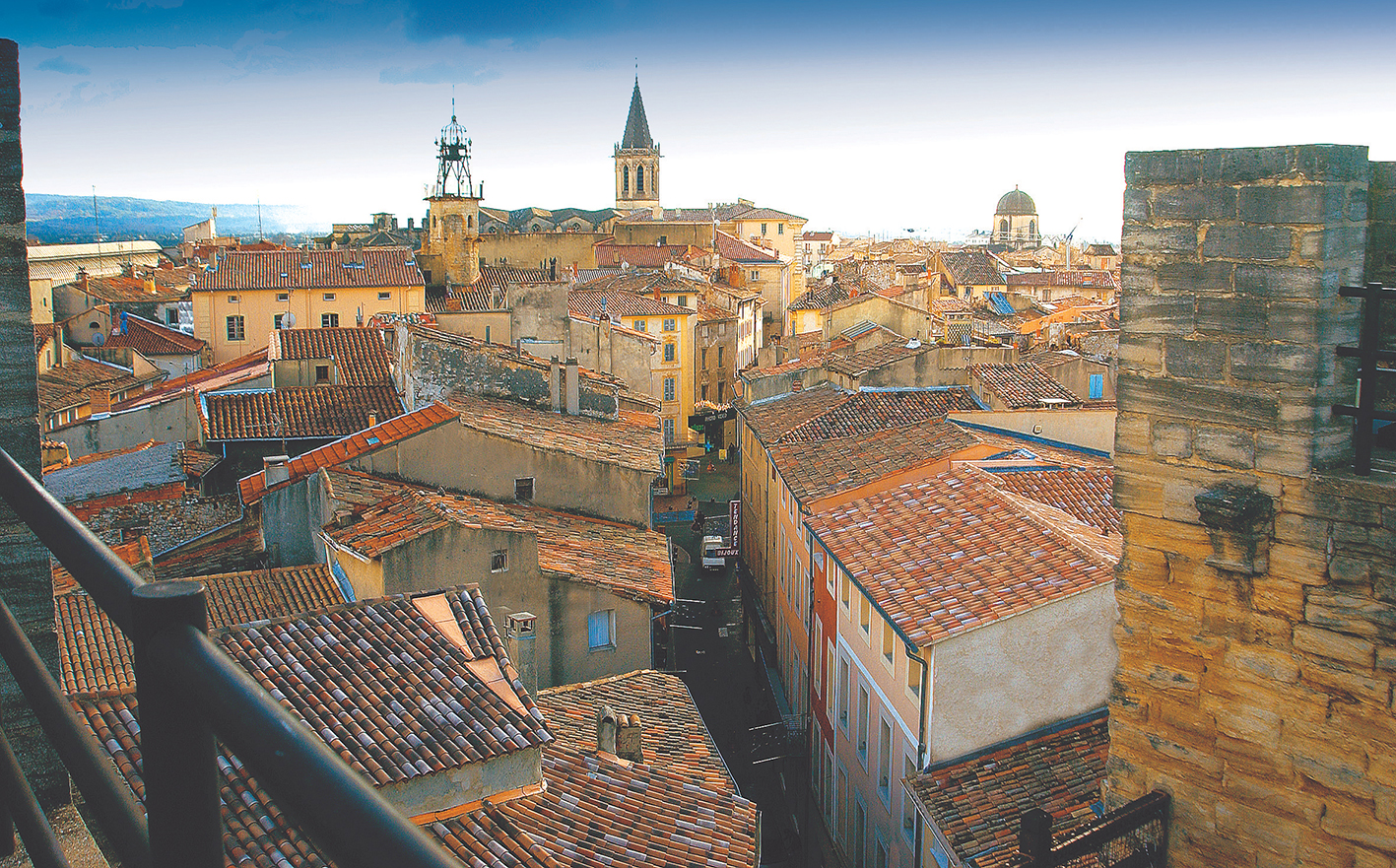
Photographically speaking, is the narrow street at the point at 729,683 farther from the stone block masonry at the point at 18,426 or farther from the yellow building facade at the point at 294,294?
the yellow building facade at the point at 294,294

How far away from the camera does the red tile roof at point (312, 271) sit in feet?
144

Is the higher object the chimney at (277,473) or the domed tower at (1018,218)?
the domed tower at (1018,218)

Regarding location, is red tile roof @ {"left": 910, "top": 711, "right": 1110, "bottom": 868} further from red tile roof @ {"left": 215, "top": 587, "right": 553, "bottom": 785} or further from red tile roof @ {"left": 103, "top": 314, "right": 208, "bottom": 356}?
red tile roof @ {"left": 103, "top": 314, "right": 208, "bottom": 356}

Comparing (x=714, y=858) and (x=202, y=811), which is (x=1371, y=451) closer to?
(x=202, y=811)

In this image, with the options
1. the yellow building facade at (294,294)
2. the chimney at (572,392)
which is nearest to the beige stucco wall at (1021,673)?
the chimney at (572,392)

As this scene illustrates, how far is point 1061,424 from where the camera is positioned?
21.1 m

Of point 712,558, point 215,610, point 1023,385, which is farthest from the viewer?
point 712,558

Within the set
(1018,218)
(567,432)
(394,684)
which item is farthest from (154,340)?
(1018,218)

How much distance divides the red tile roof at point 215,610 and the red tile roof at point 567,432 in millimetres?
3342

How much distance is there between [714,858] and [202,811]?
878cm

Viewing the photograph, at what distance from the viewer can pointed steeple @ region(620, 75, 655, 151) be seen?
106m

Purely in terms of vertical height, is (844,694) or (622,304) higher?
(622,304)

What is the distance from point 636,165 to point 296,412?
8699cm

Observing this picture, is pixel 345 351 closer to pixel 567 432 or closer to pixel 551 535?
pixel 567 432
